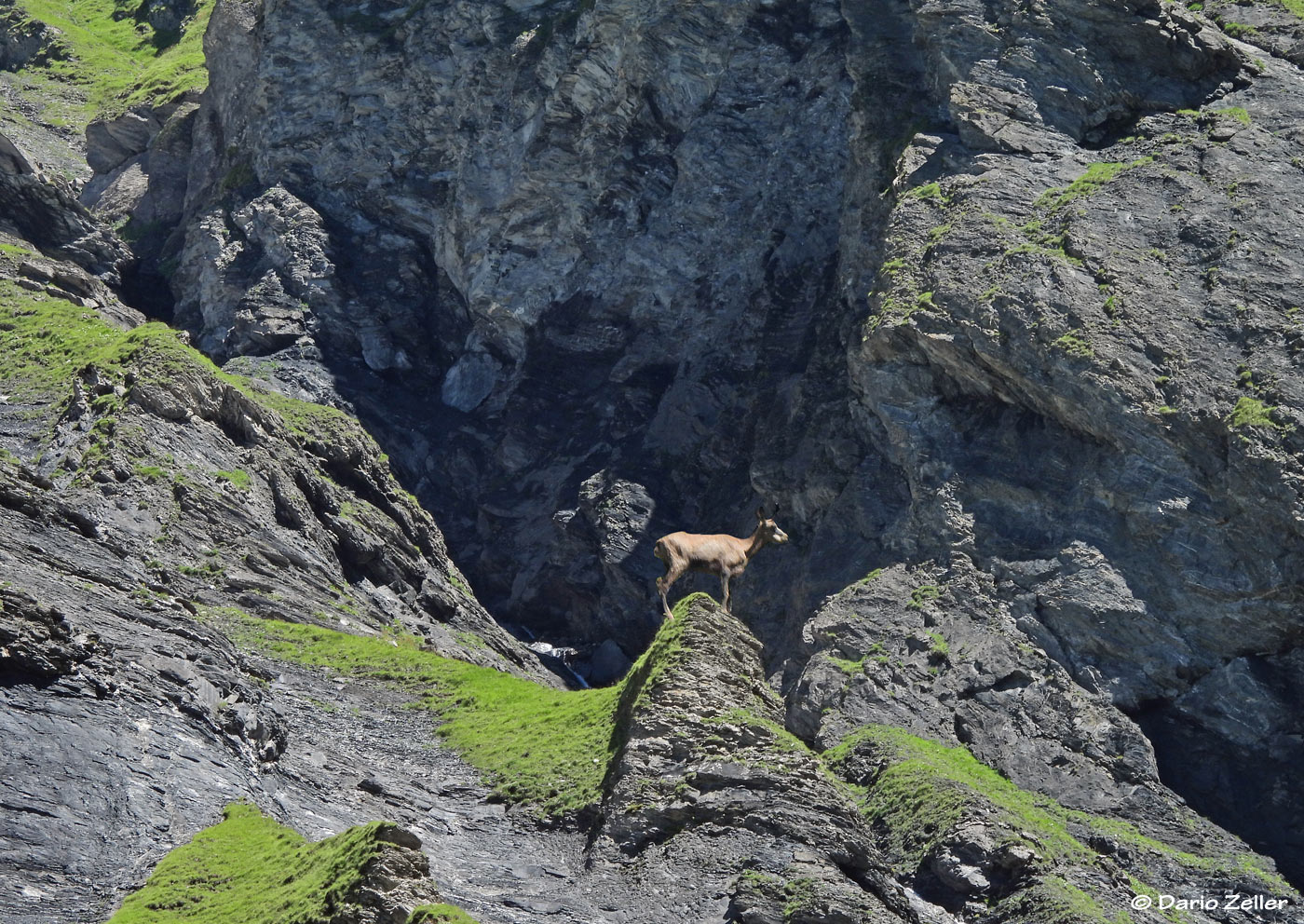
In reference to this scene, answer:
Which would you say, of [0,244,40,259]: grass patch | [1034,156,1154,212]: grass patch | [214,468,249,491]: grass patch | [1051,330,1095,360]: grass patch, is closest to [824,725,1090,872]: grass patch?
[1051,330,1095,360]: grass patch

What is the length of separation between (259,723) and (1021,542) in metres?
20.9

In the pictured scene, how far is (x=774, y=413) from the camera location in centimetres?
4838


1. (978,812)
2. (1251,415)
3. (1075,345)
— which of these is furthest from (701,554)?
(1251,415)

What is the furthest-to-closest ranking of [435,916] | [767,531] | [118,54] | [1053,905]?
[118,54] < [767,531] < [1053,905] < [435,916]

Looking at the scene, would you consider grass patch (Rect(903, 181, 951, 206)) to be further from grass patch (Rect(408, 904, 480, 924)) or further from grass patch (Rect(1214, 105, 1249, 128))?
grass patch (Rect(408, 904, 480, 924))

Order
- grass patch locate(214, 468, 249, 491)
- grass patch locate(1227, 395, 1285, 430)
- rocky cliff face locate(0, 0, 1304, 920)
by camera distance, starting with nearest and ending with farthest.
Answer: rocky cliff face locate(0, 0, 1304, 920) < grass patch locate(1227, 395, 1285, 430) < grass patch locate(214, 468, 249, 491)

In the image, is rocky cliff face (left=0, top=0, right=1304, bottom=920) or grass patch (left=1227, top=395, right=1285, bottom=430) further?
grass patch (left=1227, top=395, right=1285, bottom=430)

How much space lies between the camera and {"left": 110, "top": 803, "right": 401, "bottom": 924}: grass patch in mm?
15490

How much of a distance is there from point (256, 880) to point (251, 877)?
105 mm

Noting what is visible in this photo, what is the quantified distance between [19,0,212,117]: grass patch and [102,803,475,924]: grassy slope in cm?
6756

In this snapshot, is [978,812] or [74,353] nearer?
[978,812]

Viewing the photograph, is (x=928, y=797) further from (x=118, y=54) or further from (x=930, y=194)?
(x=118, y=54)

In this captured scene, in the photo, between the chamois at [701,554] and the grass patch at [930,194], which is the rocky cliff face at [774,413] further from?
the chamois at [701,554]

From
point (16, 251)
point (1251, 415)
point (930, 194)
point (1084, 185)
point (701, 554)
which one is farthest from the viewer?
point (16, 251)
